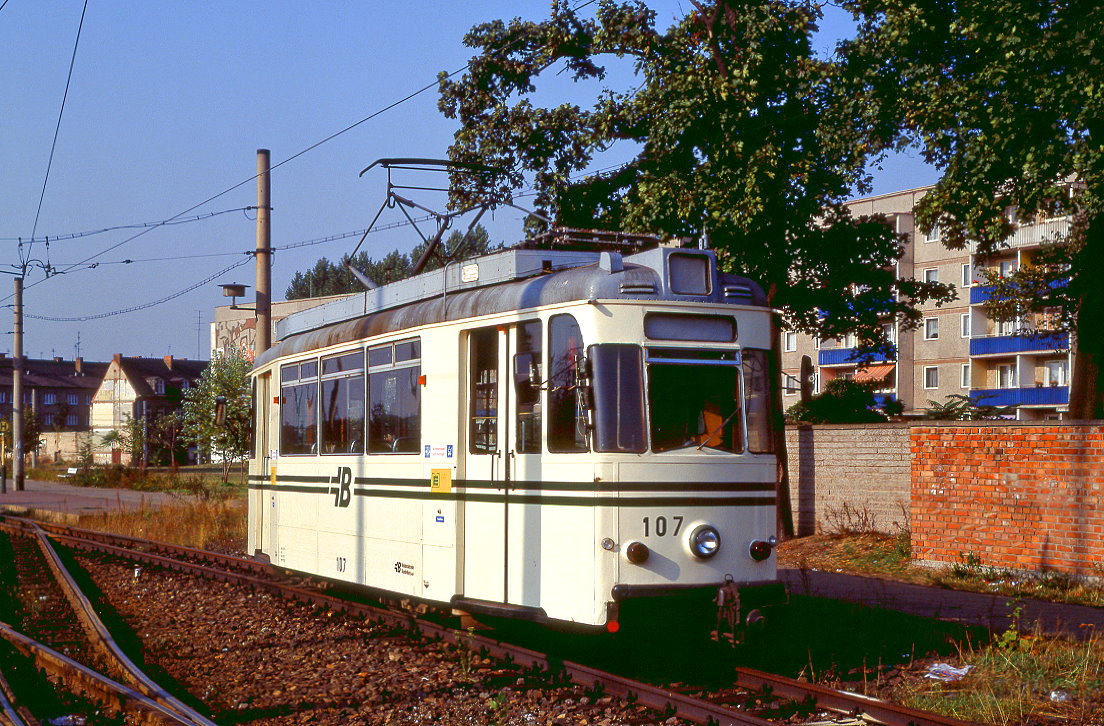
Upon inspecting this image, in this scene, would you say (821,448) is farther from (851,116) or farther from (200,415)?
(200,415)

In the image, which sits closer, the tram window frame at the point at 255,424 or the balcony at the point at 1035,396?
the tram window frame at the point at 255,424

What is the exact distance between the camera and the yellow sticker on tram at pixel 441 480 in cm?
1024

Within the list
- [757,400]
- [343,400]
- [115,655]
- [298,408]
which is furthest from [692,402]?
[298,408]

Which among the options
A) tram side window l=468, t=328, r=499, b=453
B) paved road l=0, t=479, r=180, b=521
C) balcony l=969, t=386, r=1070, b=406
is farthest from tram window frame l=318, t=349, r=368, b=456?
balcony l=969, t=386, r=1070, b=406

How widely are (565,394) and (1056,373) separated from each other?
2027 inches

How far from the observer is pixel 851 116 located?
17.4m

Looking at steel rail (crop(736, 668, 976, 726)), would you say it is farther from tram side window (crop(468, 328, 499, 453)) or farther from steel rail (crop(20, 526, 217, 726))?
steel rail (crop(20, 526, 217, 726))

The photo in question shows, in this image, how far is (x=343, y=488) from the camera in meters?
12.3

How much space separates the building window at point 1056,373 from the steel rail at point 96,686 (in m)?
51.6

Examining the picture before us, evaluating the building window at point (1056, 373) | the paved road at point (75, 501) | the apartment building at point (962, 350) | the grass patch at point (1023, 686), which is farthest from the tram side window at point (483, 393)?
the building window at point (1056, 373)

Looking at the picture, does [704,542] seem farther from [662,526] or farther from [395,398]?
[395,398]

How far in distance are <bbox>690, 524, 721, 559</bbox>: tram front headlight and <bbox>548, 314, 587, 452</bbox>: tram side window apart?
1039 mm

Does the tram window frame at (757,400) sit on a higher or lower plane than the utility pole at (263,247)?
lower

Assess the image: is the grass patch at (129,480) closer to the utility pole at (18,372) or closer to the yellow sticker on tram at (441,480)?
the utility pole at (18,372)
